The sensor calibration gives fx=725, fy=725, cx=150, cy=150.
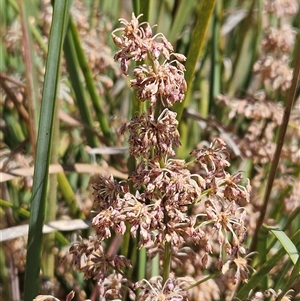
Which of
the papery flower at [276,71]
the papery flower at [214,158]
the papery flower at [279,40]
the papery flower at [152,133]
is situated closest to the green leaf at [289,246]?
the papery flower at [214,158]

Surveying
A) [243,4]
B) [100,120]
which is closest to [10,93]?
[100,120]

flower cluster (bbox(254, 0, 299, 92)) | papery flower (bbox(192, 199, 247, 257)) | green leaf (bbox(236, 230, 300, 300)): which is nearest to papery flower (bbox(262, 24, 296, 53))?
flower cluster (bbox(254, 0, 299, 92))

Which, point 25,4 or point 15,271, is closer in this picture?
point 25,4

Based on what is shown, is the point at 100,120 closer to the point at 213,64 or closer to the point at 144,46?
the point at 213,64

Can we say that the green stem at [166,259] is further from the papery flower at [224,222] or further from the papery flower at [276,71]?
the papery flower at [276,71]

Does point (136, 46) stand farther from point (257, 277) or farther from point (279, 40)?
point (279, 40)
